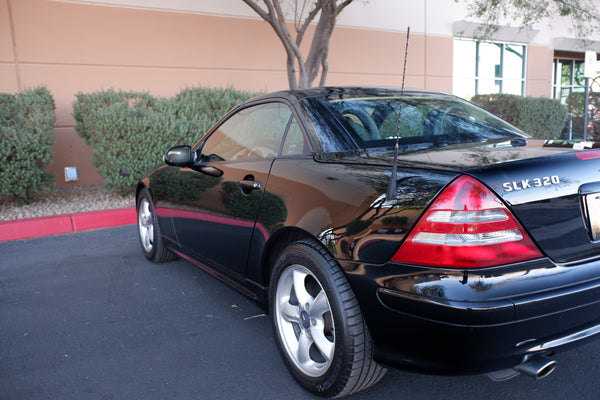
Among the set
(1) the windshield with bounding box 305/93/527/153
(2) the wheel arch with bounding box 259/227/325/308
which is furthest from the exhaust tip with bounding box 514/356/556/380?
(1) the windshield with bounding box 305/93/527/153

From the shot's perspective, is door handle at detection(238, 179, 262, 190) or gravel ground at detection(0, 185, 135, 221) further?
gravel ground at detection(0, 185, 135, 221)

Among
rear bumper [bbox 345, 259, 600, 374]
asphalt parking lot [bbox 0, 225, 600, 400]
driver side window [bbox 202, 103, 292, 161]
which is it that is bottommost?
asphalt parking lot [bbox 0, 225, 600, 400]

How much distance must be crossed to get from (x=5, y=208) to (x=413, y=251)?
6.40 meters

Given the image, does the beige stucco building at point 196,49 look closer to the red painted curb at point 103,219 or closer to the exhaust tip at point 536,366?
the red painted curb at point 103,219

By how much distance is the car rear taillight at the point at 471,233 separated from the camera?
1.81 meters

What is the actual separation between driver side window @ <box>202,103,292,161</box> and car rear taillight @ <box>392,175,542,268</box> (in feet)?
4.36

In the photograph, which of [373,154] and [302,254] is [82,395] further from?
[373,154]

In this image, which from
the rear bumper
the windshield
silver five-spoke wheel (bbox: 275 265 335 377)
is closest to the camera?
the rear bumper

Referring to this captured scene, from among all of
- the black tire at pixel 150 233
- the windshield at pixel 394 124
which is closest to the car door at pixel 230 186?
the windshield at pixel 394 124

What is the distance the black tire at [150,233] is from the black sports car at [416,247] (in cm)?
168

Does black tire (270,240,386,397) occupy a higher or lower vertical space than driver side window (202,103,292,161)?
lower

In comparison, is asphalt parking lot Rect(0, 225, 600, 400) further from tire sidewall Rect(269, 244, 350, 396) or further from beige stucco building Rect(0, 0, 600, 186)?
beige stucco building Rect(0, 0, 600, 186)

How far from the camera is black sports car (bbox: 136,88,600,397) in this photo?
181cm

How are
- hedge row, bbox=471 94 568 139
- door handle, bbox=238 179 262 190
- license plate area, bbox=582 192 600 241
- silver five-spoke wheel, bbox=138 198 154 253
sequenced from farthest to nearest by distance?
hedge row, bbox=471 94 568 139 → silver five-spoke wheel, bbox=138 198 154 253 → door handle, bbox=238 179 262 190 → license plate area, bbox=582 192 600 241
